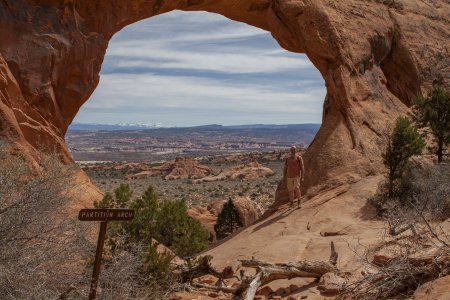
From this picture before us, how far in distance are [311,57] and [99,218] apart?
42.1 ft

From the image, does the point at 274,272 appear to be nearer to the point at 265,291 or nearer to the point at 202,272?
the point at 265,291

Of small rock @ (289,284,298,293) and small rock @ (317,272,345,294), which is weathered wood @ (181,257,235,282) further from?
small rock @ (317,272,345,294)

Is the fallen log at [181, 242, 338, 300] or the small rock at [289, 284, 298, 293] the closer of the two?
the fallen log at [181, 242, 338, 300]

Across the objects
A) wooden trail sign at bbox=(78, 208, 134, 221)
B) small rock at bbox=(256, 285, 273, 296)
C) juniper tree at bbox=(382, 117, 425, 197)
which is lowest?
small rock at bbox=(256, 285, 273, 296)

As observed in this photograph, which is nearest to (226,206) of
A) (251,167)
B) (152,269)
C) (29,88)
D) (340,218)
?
(340,218)

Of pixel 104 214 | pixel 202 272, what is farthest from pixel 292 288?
pixel 104 214

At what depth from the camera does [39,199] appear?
6.27 metres

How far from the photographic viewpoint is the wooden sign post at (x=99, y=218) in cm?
554

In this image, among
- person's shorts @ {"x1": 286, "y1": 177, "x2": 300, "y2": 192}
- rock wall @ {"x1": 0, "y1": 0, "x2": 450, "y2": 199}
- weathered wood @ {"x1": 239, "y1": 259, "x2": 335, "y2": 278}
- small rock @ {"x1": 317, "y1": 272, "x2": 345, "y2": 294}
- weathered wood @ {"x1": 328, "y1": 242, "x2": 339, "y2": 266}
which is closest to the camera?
small rock @ {"x1": 317, "y1": 272, "x2": 345, "y2": 294}

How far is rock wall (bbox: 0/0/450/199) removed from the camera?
12.2 metres

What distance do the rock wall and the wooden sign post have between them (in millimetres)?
6180

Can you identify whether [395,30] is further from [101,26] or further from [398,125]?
[101,26]

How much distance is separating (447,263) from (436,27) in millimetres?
16986

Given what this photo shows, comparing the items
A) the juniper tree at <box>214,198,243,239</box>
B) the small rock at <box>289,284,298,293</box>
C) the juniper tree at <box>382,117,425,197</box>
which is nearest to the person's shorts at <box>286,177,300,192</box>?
the juniper tree at <box>382,117,425,197</box>
